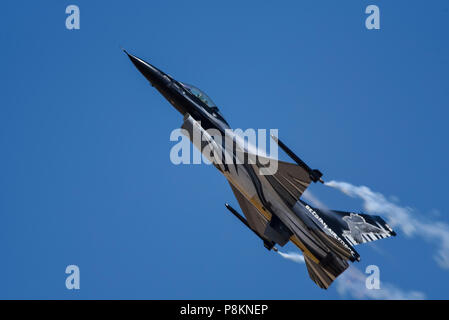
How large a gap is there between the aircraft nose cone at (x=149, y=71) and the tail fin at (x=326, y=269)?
939 cm

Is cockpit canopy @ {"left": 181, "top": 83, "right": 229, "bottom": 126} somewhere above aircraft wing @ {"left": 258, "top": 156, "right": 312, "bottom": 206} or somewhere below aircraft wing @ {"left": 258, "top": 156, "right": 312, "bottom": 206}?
above

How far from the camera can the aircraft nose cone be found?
25125mm

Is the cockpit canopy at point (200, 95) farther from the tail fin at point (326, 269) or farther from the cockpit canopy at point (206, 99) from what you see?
the tail fin at point (326, 269)

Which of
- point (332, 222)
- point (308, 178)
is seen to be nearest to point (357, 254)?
point (332, 222)

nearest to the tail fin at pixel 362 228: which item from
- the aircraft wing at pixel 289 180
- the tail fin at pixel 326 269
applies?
the tail fin at pixel 326 269

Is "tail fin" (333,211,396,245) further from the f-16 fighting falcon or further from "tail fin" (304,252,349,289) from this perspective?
"tail fin" (304,252,349,289)

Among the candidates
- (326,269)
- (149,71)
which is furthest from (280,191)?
(149,71)

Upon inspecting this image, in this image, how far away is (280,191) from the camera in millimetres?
24109

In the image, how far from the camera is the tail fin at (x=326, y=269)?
79.0ft

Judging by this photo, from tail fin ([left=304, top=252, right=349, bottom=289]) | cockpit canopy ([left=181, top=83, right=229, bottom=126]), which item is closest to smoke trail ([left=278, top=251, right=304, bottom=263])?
tail fin ([left=304, top=252, right=349, bottom=289])
